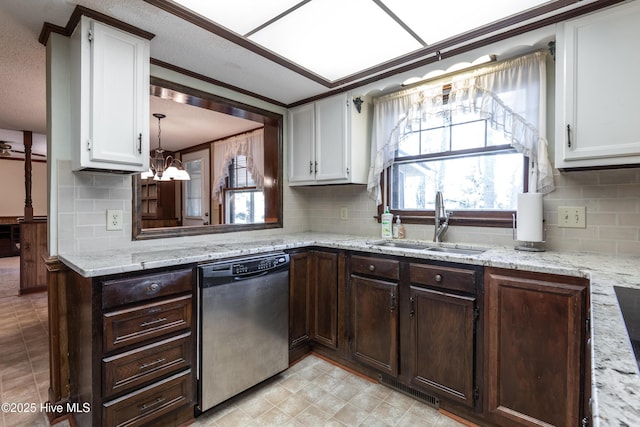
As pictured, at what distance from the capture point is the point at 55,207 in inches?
69.1

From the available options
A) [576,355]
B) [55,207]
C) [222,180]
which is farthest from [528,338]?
[222,180]

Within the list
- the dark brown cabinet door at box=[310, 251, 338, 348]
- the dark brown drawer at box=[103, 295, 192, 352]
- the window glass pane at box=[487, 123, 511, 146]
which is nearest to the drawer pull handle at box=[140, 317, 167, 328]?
the dark brown drawer at box=[103, 295, 192, 352]

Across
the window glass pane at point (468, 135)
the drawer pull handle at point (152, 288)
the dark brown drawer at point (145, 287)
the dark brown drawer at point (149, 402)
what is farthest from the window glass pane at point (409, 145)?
the dark brown drawer at point (149, 402)

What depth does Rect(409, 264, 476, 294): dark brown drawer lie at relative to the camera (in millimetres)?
1666

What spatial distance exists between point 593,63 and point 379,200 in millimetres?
1578

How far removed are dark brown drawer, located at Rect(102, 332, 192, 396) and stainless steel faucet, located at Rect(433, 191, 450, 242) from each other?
1.75 metres

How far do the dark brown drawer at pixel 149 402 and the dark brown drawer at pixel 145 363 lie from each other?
5 centimetres

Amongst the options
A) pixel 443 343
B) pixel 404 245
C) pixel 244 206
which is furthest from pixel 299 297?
pixel 244 206

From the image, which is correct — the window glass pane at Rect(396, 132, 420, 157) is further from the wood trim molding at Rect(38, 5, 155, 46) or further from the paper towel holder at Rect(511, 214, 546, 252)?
the wood trim molding at Rect(38, 5, 155, 46)

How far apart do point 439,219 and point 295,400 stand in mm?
1567

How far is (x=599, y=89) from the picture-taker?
5.11 feet

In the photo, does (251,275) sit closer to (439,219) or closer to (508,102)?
(439,219)

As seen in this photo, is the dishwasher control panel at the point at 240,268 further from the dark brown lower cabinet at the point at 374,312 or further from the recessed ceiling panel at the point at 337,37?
the recessed ceiling panel at the point at 337,37

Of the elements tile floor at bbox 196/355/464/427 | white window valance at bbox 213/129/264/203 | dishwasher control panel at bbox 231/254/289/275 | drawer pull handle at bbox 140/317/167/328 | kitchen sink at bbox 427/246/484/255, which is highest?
white window valance at bbox 213/129/264/203
